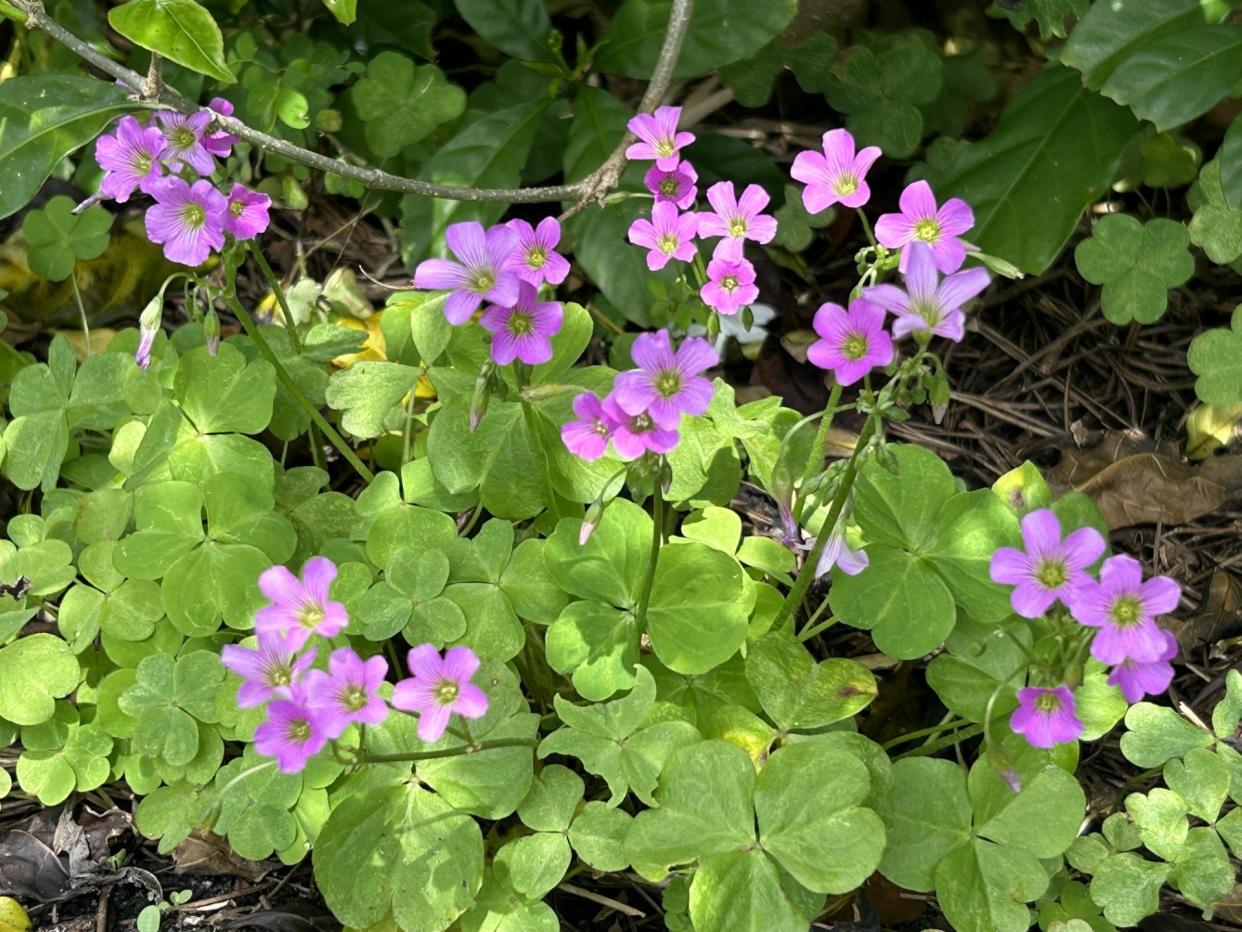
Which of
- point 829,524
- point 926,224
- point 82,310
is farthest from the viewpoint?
point 82,310

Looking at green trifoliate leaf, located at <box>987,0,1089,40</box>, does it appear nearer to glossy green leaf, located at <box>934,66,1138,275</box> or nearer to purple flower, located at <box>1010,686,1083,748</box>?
glossy green leaf, located at <box>934,66,1138,275</box>

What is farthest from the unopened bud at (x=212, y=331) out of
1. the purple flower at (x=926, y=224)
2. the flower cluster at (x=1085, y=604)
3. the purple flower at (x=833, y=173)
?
the flower cluster at (x=1085, y=604)

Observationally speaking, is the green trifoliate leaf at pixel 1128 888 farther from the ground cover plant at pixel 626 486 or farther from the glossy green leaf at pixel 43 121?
the glossy green leaf at pixel 43 121

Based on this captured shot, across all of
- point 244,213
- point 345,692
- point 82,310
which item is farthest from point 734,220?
point 82,310

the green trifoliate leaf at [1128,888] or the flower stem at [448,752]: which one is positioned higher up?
the flower stem at [448,752]

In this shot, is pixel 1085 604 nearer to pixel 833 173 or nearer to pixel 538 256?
pixel 833 173

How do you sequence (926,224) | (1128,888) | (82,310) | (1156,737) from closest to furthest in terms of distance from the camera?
(926,224)
(1128,888)
(1156,737)
(82,310)
